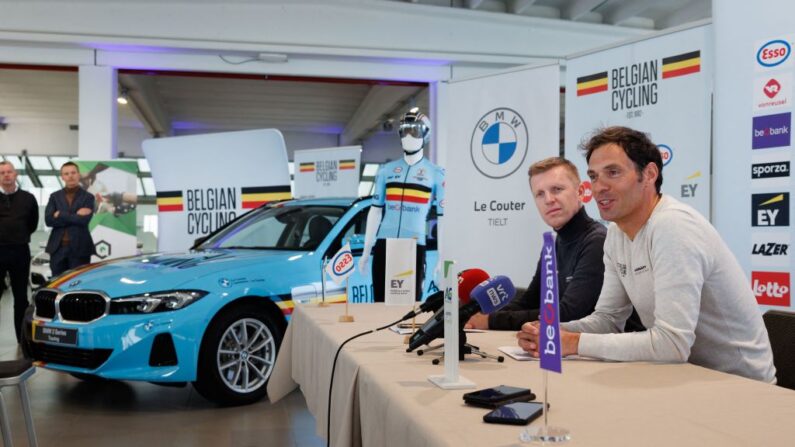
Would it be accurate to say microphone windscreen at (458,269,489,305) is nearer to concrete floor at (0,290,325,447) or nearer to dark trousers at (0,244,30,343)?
concrete floor at (0,290,325,447)

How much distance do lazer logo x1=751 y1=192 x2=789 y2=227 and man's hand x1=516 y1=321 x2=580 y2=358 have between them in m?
2.47

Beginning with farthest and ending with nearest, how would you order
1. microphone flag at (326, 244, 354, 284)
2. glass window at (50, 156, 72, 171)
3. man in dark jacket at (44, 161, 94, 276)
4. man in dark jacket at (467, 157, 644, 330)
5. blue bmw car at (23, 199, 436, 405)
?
glass window at (50, 156, 72, 171)
man in dark jacket at (44, 161, 94, 276)
blue bmw car at (23, 199, 436, 405)
microphone flag at (326, 244, 354, 284)
man in dark jacket at (467, 157, 644, 330)

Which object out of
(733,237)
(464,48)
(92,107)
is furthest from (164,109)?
(733,237)

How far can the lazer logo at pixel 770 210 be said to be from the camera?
3.83 m

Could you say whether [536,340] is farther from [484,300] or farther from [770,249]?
[770,249]

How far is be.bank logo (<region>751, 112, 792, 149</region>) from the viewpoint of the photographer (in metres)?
3.82

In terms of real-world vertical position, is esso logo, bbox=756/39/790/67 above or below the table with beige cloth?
above

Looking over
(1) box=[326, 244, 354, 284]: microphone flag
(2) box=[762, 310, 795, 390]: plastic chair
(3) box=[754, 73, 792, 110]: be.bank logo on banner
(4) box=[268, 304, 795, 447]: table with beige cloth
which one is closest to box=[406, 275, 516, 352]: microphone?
(4) box=[268, 304, 795, 447]: table with beige cloth

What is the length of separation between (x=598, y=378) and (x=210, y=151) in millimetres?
6227

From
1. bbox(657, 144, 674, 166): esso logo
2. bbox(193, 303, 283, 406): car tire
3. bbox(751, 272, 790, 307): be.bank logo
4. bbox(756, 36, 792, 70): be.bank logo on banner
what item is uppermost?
bbox(756, 36, 792, 70): be.bank logo on banner

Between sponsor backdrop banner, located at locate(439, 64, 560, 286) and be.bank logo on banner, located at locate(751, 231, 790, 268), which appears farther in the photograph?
sponsor backdrop banner, located at locate(439, 64, 560, 286)

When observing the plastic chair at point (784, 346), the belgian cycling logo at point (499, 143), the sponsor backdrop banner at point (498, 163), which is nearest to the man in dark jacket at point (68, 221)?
the sponsor backdrop banner at point (498, 163)

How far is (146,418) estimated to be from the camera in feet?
13.7

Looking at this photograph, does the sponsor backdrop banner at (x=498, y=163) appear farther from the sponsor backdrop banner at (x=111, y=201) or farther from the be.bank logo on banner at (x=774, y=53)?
the sponsor backdrop banner at (x=111, y=201)
